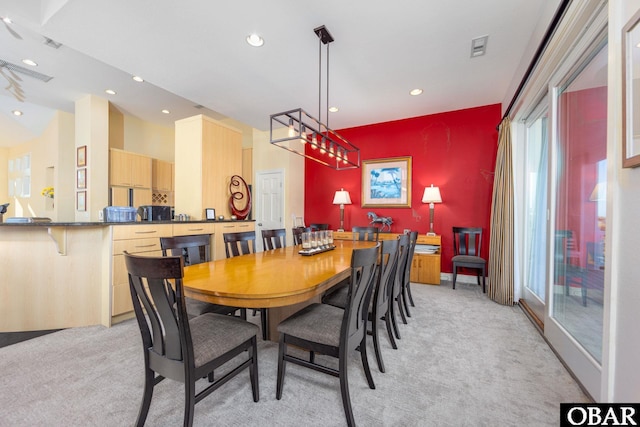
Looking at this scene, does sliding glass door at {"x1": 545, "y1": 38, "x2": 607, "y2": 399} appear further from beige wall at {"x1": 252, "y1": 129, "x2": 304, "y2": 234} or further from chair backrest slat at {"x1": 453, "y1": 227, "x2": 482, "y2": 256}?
beige wall at {"x1": 252, "y1": 129, "x2": 304, "y2": 234}

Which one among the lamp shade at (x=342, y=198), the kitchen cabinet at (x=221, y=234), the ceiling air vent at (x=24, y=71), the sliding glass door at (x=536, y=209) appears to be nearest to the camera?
the sliding glass door at (x=536, y=209)

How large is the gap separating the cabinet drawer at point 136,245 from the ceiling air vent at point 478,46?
4.07 meters

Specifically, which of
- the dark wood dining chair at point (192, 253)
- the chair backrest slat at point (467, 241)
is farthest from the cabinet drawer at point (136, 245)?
the chair backrest slat at point (467, 241)

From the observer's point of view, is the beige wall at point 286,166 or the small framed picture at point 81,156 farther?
the beige wall at point 286,166

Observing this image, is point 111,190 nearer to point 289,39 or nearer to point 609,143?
point 289,39

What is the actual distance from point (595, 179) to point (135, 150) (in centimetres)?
725

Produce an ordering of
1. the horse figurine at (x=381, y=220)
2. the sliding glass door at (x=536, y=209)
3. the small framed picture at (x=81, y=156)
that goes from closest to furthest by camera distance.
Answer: the sliding glass door at (x=536, y=209)
the small framed picture at (x=81, y=156)
the horse figurine at (x=381, y=220)

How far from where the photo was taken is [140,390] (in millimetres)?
1600

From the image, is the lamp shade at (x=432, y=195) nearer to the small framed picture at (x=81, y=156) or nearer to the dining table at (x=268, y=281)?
the dining table at (x=268, y=281)

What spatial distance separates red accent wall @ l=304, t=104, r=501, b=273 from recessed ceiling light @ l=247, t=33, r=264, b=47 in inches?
115

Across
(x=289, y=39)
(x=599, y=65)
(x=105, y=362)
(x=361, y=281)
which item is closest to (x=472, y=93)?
(x=599, y=65)

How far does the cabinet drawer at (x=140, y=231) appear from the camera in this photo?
2592 mm

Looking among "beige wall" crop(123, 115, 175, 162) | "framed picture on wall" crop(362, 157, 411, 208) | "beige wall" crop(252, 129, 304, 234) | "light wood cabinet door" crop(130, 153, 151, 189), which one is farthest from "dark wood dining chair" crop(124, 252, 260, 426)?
"beige wall" crop(123, 115, 175, 162)

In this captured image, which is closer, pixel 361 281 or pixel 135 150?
pixel 361 281
